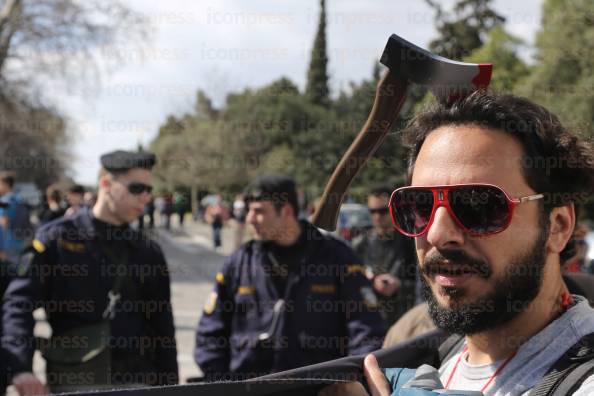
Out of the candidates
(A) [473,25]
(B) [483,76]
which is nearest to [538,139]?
(B) [483,76]

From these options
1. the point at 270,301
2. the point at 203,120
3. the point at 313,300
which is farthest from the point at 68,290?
the point at 203,120

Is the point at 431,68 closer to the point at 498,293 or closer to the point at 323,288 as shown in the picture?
the point at 498,293

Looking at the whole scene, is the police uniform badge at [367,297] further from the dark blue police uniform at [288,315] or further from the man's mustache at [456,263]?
the man's mustache at [456,263]

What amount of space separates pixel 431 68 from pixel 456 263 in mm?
456

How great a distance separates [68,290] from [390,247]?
3.05 meters

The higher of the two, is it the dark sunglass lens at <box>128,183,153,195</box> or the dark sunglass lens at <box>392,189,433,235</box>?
the dark sunglass lens at <box>392,189,433,235</box>

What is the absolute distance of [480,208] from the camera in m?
1.55

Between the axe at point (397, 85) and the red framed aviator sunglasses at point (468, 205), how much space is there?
15 centimetres

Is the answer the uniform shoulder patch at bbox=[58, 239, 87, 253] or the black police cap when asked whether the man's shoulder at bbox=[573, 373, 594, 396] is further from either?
the black police cap

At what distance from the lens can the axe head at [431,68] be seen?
1.62m

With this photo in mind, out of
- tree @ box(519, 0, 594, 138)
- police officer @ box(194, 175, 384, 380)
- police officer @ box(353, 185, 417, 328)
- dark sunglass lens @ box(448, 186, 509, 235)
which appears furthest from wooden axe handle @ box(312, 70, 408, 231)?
tree @ box(519, 0, 594, 138)

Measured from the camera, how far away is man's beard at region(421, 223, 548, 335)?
1517mm

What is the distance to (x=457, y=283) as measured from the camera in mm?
1540

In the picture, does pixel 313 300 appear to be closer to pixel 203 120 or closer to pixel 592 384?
pixel 592 384
